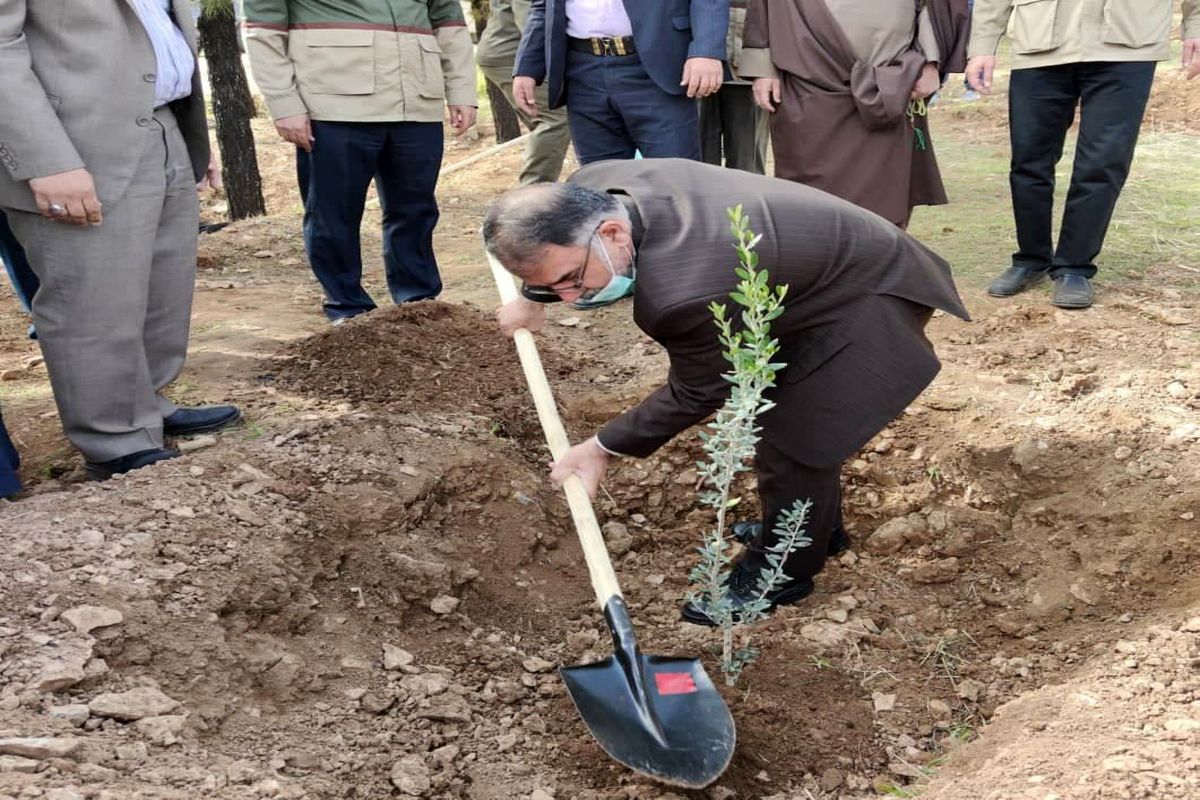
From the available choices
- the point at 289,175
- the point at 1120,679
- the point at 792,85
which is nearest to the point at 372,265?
the point at 792,85

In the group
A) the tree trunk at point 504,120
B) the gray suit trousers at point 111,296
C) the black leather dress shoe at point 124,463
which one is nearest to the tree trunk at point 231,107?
the tree trunk at point 504,120

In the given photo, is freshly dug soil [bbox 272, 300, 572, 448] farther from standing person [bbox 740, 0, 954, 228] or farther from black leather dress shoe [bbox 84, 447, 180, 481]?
standing person [bbox 740, 0, 954, 228]

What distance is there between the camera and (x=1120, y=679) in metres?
2.27

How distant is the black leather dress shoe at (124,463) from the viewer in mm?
3018

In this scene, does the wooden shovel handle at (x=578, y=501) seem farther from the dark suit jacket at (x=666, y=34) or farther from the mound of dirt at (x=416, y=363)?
the dark suit jacket at (x=666, y=34)

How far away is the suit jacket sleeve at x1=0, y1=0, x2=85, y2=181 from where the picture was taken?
2.56 meters

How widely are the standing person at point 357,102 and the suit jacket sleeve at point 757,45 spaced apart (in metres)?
1.16

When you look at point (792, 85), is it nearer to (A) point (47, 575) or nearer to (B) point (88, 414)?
(B) point (88, 414)

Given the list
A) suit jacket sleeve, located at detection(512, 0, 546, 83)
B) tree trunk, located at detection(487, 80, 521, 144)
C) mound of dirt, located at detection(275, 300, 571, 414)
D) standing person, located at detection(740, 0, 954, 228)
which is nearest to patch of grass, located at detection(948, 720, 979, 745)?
mound of dirt, located at detection(275, 300, 571, 414)

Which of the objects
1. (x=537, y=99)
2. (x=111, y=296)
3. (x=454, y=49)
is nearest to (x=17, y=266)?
(x=111, y=296)

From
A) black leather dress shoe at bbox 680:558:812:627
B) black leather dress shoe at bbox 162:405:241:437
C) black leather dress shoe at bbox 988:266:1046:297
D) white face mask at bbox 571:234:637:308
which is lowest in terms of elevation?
black leather dress shoe at bbox 680:558:812:627

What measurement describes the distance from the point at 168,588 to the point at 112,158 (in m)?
1.24

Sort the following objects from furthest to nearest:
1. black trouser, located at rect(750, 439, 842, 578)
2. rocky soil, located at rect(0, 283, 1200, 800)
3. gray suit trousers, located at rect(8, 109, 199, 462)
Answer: gray suit trousers, located at rect(8, 109, 199, 462) → black trouser, located at rect(750, 439, 842, 578) → rocky soil, located at rect(0, 283, 1200, 800)

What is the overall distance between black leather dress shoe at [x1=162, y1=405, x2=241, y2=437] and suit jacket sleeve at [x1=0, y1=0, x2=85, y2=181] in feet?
3.12
